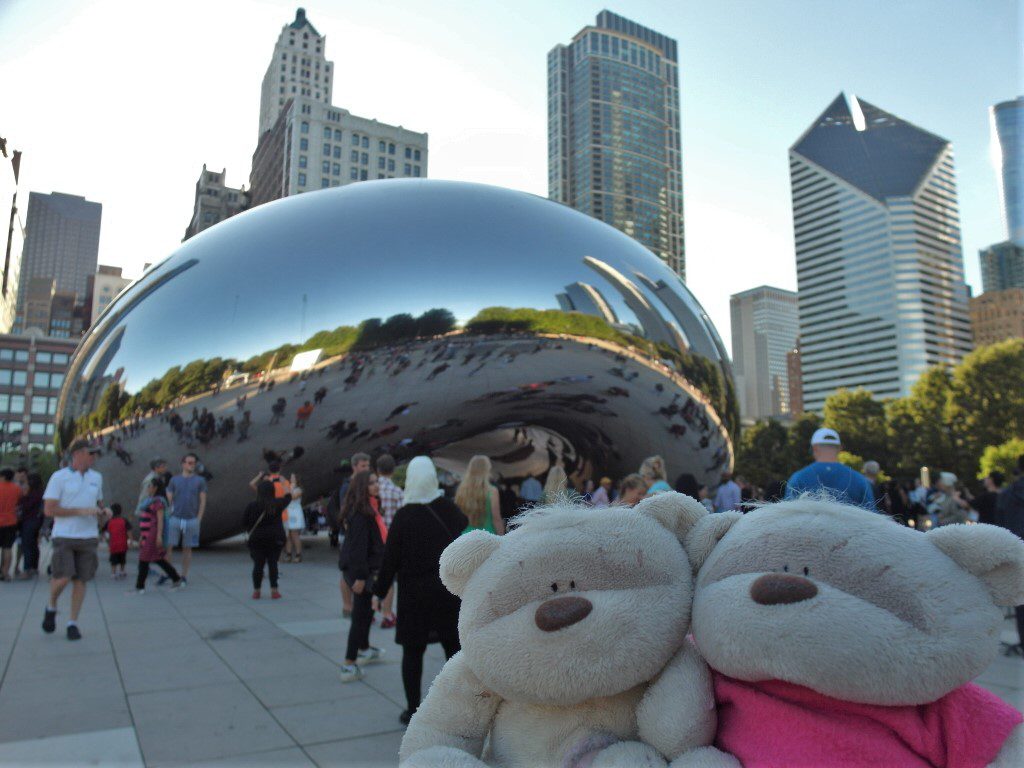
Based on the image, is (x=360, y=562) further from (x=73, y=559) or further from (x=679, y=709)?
(x=679, y=709)

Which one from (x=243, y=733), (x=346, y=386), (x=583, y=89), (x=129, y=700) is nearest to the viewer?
(x=243, y=733)

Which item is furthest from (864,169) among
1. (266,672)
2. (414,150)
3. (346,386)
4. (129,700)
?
(414,150)

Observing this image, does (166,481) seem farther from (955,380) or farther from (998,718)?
(955,380)

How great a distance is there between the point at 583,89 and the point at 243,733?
529 feet

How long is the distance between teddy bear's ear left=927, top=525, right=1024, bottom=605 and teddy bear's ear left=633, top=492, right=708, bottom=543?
483 mm

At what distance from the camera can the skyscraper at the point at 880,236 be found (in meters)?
3.08

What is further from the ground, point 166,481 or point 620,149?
point 620,149

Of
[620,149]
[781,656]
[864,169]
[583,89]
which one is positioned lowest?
[781,656]

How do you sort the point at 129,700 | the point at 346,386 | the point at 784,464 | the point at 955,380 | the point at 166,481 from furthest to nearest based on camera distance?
the point at 784,464, the point at 955,380, the point at 166,481, the point at 346,386, the point at 129,700

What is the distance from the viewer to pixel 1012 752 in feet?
3.94

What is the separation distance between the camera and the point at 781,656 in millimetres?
1173

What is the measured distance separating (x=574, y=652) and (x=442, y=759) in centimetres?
35

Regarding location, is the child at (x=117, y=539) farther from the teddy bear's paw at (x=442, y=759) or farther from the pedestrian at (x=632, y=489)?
the teddy bear's paw at (x=442, y=759)

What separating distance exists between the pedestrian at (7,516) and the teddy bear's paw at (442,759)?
8.25 metres
